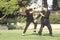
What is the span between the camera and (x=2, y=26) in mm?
22969

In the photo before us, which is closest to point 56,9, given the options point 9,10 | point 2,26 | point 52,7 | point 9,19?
point 52,7

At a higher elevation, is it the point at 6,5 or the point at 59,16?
the point at 6,5

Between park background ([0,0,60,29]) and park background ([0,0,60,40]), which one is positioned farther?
park background ([0,0,60,29])

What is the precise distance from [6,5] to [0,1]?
64 centimetres

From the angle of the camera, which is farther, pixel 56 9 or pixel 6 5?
pixel 56 9

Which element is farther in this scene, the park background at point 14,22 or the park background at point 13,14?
the park background at point 13,14

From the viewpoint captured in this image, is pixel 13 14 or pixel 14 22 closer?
pixel 13 14

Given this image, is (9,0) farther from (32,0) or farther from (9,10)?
(32,0)

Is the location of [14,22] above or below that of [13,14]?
below

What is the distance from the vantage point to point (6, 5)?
1855 centimetres

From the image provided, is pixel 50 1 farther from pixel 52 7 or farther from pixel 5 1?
pixel 5 1

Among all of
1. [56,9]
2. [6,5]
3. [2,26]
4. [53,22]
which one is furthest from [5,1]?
[56,9]

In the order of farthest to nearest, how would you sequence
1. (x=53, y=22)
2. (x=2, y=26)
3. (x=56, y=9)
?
(x=56, y=9)
(x=53, y=22)
(x=2, y=26)

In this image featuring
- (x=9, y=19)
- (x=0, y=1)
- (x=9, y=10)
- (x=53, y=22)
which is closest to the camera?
(x=0, y=1)
